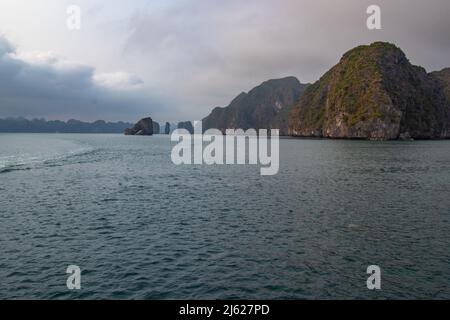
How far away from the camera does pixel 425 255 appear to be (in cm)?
2623

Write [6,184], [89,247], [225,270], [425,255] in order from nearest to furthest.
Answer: [225,270], [425,255], [89,247], [6,184]

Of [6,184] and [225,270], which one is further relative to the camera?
[6,184]

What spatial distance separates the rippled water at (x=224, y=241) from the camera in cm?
2122

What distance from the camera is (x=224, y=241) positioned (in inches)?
1172

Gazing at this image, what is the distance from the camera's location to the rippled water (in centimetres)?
2122

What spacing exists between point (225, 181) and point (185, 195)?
16013 mm

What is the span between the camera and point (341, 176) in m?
72.2

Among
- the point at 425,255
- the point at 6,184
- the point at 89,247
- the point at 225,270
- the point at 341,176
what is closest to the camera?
the point at 225,270

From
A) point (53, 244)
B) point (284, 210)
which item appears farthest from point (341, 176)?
point (53, 244)
